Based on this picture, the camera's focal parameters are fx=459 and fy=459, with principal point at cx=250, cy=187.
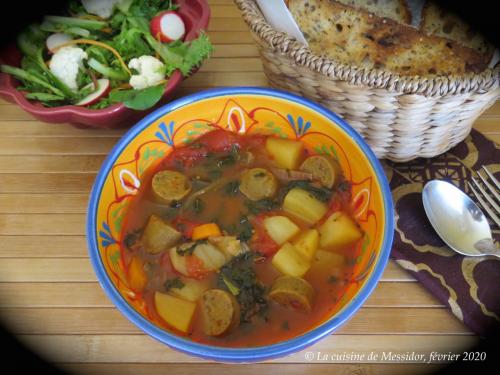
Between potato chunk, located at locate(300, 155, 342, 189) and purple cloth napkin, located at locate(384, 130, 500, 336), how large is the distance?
0.25m

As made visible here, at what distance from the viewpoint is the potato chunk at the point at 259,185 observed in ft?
4.47

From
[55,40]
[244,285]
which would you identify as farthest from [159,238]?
[55,40]

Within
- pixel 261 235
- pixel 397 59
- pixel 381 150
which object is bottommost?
pixel 261 235

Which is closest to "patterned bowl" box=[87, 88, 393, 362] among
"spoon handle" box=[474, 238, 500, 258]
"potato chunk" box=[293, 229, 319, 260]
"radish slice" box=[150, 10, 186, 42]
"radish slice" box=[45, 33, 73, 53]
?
"potato chunk" box=[293, 229, 319, 260]

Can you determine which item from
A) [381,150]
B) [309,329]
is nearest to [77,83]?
[381,150]

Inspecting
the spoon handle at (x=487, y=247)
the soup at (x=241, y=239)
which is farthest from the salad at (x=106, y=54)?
the spoon handle at (x=487, y=247)

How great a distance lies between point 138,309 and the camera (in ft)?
3.60

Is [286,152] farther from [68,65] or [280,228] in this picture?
[68,65]

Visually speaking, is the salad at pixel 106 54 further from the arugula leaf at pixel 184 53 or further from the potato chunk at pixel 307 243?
the potato chunk at pixel 307 243

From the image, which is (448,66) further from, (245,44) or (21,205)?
(21,205)

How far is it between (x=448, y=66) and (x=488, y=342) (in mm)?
803

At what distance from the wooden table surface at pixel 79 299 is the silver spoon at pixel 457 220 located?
18 cm

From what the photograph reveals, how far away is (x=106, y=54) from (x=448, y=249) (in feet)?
4.68

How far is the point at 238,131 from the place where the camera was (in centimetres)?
152
